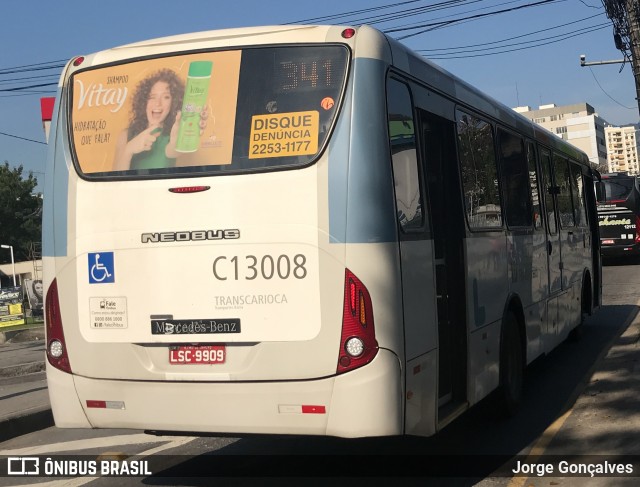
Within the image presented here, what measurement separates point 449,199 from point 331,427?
7.71ft

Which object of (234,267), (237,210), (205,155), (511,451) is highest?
(205,155)

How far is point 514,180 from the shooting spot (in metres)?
8.55

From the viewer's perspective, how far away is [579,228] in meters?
12.3

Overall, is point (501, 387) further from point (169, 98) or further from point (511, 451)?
point (169, 98)

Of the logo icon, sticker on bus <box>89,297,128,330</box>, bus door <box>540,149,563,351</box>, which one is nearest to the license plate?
sticker on bus <box>89,297,128,330</box>

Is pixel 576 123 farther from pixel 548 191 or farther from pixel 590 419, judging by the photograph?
pixel 590 419

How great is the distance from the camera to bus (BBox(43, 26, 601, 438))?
515 cm

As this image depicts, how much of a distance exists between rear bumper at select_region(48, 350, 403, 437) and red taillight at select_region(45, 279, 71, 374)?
17 cm

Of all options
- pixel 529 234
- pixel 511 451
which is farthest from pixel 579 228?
pixel 511 451

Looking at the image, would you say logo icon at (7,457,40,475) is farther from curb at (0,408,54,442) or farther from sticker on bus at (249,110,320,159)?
sticker on bus at (249,110,320,159)

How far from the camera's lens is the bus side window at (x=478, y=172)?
6895 millimetres

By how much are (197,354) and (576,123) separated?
179509mm

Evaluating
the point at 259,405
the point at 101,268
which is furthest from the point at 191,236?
the point at 259,405

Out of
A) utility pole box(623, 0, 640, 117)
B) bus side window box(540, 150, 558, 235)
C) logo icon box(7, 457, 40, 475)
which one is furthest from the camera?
utility pole box(623, 0, 640, 117)
